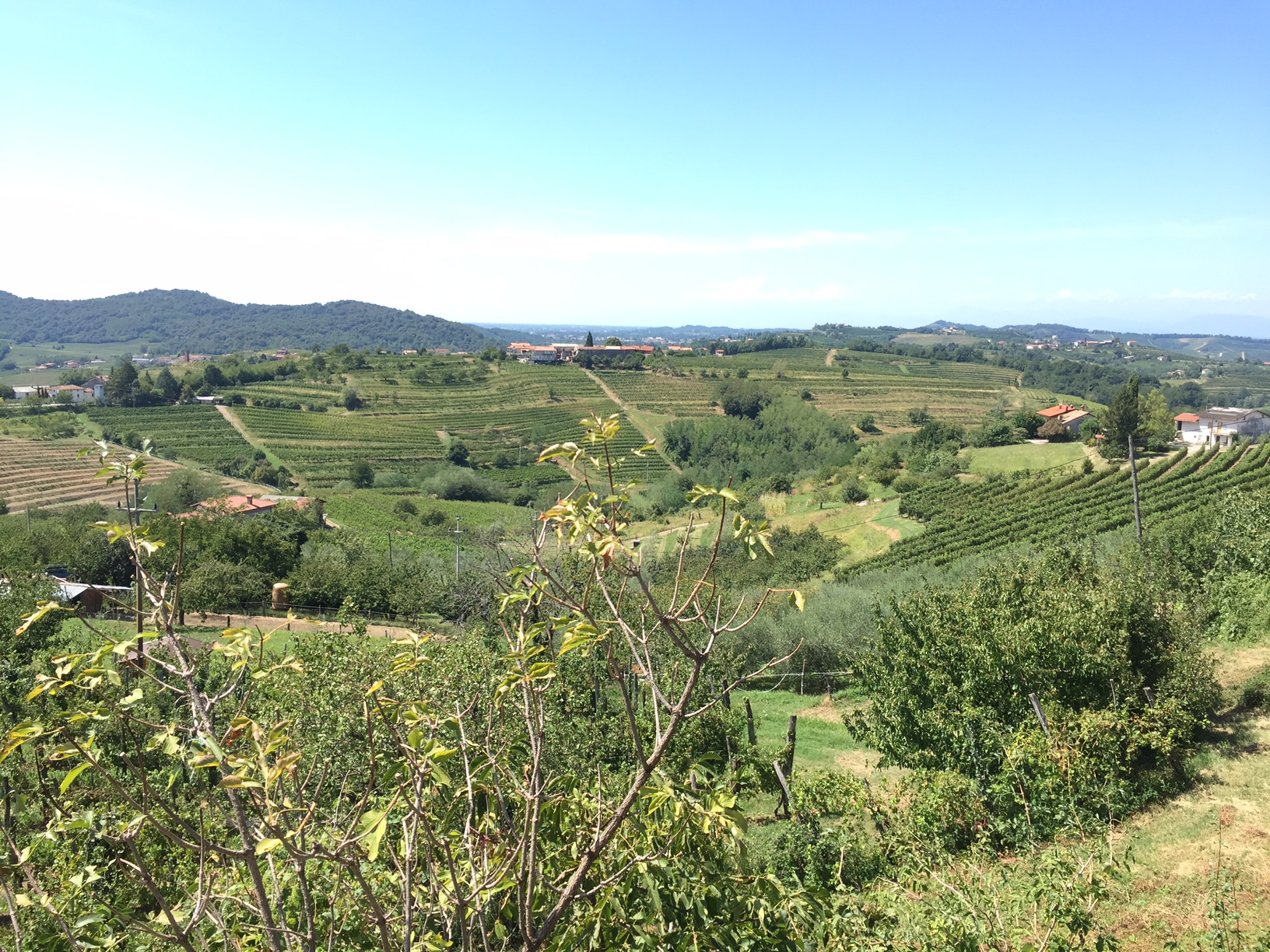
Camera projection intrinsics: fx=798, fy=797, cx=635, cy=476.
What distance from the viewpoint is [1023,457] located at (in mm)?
57969

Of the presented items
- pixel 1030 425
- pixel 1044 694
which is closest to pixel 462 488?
pixel 1030 425

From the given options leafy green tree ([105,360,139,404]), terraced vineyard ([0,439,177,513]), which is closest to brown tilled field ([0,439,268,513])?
terraced vineyard ([0,439,177,513])

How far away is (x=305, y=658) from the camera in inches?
393

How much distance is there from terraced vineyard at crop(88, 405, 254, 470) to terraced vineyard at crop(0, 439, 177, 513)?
3888mm

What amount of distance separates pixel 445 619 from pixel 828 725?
680 inches

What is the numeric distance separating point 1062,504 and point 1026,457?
1954 cm

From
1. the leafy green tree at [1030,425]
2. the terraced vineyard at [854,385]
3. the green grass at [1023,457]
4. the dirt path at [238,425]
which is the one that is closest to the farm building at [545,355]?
the terraced vineyard at [854,385]

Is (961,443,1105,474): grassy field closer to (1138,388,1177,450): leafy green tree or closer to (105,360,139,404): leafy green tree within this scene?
(1138,388,1177,450): leafy green tree

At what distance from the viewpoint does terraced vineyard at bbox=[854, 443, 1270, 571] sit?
115ft

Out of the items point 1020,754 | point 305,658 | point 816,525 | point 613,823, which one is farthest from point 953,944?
point 816,525

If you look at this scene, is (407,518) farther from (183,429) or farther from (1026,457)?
(1026,457)

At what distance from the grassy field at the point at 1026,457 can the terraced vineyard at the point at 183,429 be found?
2286 inches

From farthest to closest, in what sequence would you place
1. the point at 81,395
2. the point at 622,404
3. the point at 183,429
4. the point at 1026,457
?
the point at 622,404
the point at 81,395
the point at 183,429
the point at 1026,457

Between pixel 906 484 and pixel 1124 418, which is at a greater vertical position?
pixel 1124 418
